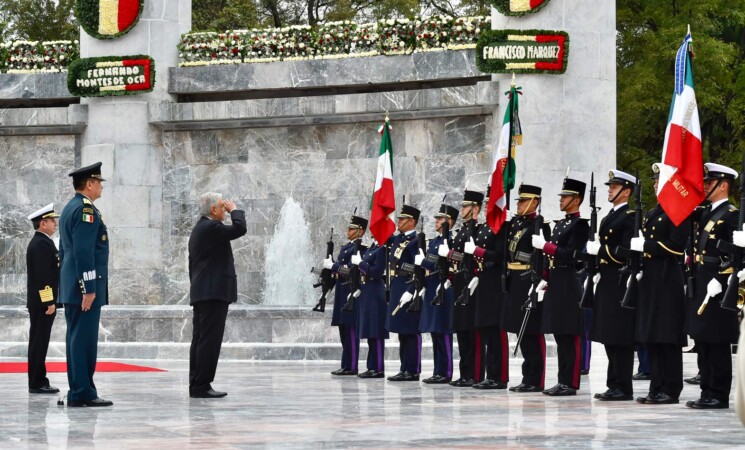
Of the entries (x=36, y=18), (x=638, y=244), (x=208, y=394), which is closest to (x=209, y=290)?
(x=208, y=394)

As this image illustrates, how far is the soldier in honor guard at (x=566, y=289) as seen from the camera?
1177cm

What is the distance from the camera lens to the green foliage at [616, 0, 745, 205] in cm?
2834

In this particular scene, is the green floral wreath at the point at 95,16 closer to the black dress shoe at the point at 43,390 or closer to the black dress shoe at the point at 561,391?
the black dress shoe at the point at 43,390

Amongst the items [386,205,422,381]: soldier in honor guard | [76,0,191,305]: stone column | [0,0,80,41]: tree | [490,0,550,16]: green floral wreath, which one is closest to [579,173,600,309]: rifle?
[386,205,422,381]: soldier in honor guard

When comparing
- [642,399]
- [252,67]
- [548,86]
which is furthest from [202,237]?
[252,67]

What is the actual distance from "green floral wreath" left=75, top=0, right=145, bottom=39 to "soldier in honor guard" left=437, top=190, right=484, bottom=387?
414 inches

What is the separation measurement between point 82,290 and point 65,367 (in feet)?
19.1

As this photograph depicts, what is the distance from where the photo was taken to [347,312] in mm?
15234

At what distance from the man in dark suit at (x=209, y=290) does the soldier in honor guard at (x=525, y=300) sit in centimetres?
256

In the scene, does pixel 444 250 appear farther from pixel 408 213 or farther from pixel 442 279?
pixel 408 213

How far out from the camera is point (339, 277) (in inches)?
614

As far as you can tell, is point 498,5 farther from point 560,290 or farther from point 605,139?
point 560,290

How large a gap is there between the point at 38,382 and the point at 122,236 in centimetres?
1023

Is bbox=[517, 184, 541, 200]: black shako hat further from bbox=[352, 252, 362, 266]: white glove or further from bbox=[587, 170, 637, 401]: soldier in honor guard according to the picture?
bbox=[352, 252, 362, 266]: white glove
